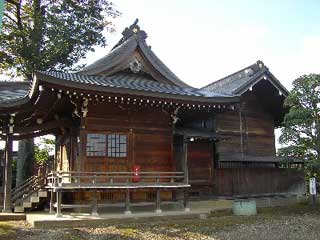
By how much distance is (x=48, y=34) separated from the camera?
2423cm

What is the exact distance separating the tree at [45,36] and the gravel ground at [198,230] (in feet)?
43.9

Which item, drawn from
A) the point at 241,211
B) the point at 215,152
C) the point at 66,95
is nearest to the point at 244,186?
the point at 215,152

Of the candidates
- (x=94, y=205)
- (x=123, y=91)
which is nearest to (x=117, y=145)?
(x=123, y=91)

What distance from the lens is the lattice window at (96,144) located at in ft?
46.3

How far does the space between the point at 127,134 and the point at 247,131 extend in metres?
8.97

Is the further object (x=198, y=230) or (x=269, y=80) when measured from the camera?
(x=269, y=80)

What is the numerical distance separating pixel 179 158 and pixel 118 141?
132 inches

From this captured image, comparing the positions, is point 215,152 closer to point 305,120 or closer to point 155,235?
point 305,120

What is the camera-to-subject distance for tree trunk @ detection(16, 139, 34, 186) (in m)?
23.1

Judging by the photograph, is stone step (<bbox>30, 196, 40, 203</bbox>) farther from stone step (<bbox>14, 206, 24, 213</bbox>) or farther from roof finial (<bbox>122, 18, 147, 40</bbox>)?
roof finial (<bbox>122, 18, 147, 40</bbox>)

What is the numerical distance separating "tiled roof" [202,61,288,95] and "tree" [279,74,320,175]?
4.67 meters

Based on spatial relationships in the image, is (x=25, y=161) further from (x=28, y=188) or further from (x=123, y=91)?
(x=123, y=91)

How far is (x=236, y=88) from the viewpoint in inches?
802

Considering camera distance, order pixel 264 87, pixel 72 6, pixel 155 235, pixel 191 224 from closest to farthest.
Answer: pixel 155 235, pixel 191 224, pixel 264 87, pixel 72 6
